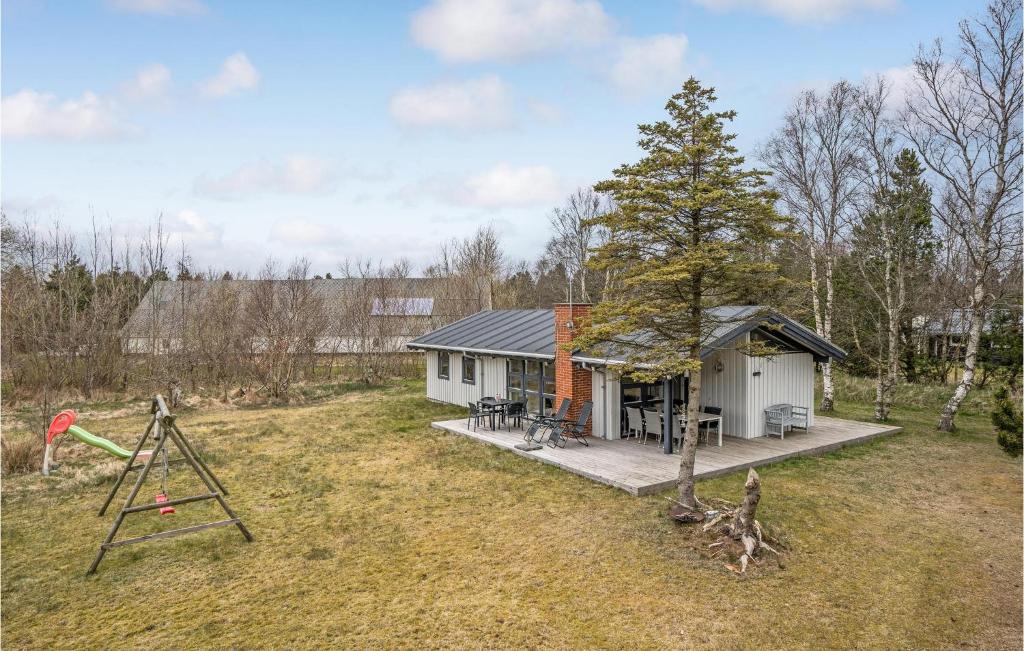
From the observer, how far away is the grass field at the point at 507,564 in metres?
4.97

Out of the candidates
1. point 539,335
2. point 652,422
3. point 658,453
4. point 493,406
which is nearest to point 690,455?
point 658,453

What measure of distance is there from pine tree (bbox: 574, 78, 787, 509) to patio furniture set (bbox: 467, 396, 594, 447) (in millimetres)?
4023

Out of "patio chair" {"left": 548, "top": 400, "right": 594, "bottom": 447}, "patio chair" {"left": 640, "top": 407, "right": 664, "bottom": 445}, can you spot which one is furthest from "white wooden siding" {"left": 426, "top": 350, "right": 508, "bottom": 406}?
"patio chair" {"left": 640, "top": 407, "right": 664, "bottom": 445}

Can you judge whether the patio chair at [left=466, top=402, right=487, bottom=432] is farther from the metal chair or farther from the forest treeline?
the metal chair

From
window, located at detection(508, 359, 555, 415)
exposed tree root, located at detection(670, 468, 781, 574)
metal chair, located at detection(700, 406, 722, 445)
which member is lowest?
exposed tree root, located at detection(670, 468, 781, 574)

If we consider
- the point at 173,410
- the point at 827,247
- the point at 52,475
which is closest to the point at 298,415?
the point at 173,410

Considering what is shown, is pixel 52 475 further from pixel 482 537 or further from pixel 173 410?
pixel 482 537

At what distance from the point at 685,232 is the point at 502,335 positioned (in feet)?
29.7

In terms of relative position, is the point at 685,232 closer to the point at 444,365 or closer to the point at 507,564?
the point at 507,564

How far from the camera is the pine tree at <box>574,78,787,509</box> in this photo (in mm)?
7094

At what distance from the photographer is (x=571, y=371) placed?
41.1ft

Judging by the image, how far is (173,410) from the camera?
16.9m

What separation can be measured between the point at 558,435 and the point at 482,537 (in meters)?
4.48

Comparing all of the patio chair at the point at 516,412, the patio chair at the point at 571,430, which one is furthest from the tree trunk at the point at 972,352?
the patio chair at the point at 516,412
